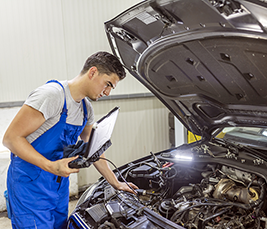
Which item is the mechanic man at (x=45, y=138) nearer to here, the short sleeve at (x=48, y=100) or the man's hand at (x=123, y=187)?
the short sleeve at (x=48, y=100)

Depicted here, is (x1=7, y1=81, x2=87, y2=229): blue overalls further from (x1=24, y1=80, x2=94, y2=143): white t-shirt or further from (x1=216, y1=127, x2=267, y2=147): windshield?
(x1=216, y1=127, x2=267, y2=147): windshield

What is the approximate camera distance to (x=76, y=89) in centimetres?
159

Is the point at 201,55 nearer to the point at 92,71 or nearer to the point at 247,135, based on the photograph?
the point at 92,71

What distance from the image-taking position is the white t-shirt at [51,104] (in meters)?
1.42

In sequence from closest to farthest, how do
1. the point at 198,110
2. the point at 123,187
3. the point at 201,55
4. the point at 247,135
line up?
1. the point at 201,55
2. the point at 123,187
3. the point at 198,110
4. the point at 247,135

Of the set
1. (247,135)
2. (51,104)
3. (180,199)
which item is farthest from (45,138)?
(247,135)

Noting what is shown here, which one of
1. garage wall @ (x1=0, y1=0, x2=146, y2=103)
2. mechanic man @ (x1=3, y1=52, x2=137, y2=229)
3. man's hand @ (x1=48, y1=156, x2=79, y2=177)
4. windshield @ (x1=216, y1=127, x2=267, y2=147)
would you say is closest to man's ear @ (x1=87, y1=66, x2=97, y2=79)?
mechanic man @ (x1=3, y1=52, x2=137, y2=229)

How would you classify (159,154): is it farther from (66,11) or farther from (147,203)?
(66,11)

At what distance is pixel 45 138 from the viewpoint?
152 cm

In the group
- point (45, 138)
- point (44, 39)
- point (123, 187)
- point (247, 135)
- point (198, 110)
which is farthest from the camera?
point (44, 39)

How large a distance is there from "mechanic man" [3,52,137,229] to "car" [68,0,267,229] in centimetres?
21

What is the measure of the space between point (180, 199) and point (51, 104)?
3.18 feet

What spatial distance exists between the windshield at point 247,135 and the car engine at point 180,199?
34cm


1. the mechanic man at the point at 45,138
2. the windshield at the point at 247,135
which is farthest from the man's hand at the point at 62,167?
the windshield at the point at 247,135
